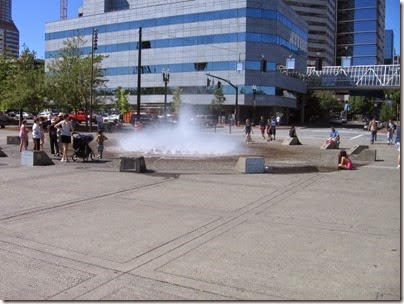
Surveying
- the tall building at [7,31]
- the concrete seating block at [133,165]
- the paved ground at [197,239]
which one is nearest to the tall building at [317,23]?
the tall building at [7,31]

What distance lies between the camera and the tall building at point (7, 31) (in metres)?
43.3

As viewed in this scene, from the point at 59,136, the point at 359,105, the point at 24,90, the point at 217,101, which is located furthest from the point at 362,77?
the point at 59,136

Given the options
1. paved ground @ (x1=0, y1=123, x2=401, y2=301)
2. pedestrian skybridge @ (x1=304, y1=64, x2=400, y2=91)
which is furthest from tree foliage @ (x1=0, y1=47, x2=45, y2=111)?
pedestrian skybridge @ (x1=304, y1=64, x2=400, y2=91)

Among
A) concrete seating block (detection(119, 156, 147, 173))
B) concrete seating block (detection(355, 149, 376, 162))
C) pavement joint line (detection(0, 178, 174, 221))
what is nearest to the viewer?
pavement joint line (detection(0, 178, 174, 221))

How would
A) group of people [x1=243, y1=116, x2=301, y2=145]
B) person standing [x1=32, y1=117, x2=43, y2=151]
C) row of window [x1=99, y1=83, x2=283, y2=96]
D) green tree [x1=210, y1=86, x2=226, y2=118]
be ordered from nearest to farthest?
1. person standing [x1=32, y1=117, x2=43, y2=151]
2. group of people [x1=243, y1=116, x2=301, y2=145]
3. green tree [x1=210, y1=86, x2=226, y2=118]
4. row of window [x1=99, y1=83, x2=283, y2=96]

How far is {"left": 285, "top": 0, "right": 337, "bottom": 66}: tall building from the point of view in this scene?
493ft

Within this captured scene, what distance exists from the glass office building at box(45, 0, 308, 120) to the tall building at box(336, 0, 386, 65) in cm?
8368

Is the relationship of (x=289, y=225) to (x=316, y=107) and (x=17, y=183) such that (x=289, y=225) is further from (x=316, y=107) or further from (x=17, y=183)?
(x=316, y=107)

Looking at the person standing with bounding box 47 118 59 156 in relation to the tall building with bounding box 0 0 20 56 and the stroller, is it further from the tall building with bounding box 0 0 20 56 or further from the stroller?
the tall building with bounding box 0 0 20 56

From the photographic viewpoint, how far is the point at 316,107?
100000mm

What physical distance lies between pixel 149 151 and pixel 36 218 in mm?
14014

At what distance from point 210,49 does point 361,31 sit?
11431 cm

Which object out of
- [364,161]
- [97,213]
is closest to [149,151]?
[364,161]

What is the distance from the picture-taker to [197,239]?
6.76 metres
